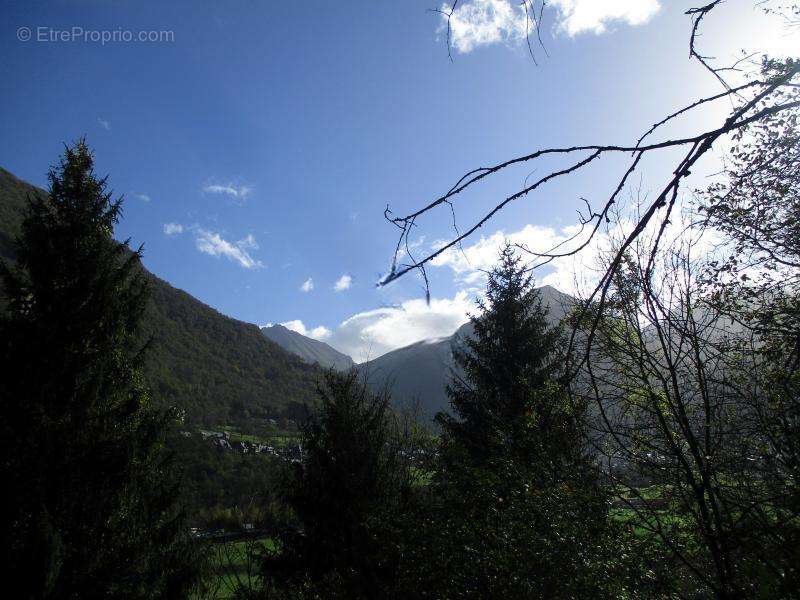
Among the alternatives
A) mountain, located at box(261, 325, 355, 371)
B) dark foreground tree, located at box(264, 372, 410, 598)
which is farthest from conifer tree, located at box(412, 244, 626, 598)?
mountain, located at box(261, 325, 355, 371)

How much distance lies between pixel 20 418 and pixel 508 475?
861cm

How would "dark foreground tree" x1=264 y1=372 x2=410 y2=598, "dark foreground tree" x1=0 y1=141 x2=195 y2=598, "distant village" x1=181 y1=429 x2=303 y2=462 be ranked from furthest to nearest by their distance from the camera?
"distant village" x1=181 y1=429 x2=303 y2=462 < "dark foreground tree" x1=0 y1=141 x2=195 y2=598 < "dark foreground tree" x1=264 y1=372 x2=410 y2=598

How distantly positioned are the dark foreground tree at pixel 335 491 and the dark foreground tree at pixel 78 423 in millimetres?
2882

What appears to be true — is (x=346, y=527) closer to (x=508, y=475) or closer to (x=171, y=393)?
(x=508, y=475)

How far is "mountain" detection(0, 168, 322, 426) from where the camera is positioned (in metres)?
46.2

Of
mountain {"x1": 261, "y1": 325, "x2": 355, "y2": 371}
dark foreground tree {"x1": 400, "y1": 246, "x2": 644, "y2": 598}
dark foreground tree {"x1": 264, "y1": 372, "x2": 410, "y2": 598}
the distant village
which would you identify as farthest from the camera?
mountain {"x1": 261, "y1": 325, "x2": 355, "y2": 371}

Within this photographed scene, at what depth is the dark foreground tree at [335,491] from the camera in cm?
675

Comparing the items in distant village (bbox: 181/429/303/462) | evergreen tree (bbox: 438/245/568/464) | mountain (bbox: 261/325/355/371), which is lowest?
distant village (bbox: 181/429/303/462)

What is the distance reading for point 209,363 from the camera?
183 feet

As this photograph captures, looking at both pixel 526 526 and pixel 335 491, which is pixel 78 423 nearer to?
pixel 335 491

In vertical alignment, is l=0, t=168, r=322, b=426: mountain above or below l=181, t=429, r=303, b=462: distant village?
above

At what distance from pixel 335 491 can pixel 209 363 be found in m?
53.9

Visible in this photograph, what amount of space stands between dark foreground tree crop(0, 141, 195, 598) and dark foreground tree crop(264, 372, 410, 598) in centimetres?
288

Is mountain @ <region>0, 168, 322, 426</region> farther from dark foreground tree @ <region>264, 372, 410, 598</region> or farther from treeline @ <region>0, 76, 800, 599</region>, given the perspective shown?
dark foreground tree @ <region>264, 372, 410, 598</region>
